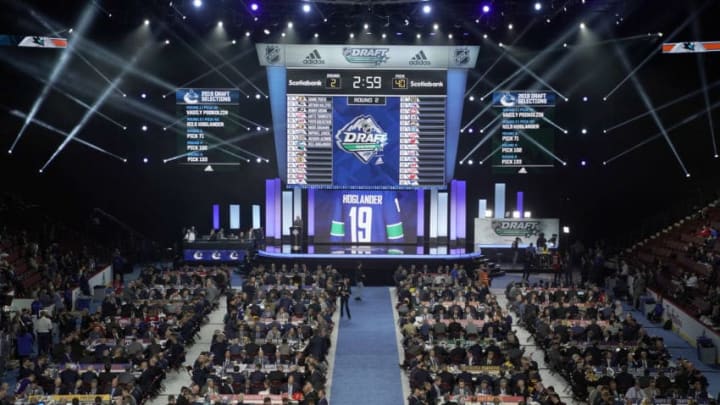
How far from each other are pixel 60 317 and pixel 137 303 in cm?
244

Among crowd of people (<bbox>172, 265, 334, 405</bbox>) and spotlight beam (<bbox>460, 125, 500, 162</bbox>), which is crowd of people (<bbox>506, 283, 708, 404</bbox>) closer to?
crowd of people (<bbox>172, 265, 334, 405</bbox>)

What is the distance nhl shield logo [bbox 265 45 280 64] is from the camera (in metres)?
31.7

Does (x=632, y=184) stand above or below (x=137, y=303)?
above

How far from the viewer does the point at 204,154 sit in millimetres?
32906

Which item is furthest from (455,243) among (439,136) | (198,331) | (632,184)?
(198,331)

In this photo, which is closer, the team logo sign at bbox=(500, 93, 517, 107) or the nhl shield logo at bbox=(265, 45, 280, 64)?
the nhl shield logo at bbox=(265, 45, 280, 64)

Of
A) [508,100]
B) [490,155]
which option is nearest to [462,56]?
[508,100]

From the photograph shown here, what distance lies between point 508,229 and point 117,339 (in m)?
18.6

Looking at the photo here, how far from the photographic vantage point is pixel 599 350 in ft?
65.4

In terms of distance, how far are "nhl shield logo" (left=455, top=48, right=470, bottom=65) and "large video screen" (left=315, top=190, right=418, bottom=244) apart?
546 centimetres

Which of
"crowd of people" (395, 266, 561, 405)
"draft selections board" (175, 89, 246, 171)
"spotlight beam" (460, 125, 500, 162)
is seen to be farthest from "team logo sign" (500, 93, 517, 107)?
"draft selections board" (175, 89, 246, 171)

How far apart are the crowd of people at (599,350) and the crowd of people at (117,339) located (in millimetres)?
9368

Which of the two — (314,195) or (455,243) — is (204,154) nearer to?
(314,195)

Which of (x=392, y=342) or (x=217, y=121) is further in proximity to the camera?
(x=217, y=121)
